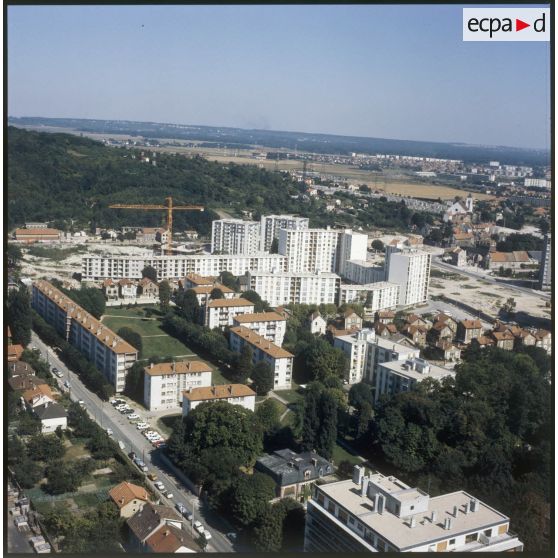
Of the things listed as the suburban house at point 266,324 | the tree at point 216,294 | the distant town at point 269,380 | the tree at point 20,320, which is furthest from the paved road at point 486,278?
the tree at point 20,320

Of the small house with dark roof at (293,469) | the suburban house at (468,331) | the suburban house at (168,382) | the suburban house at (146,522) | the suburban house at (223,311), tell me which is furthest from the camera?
the suburban house at (468,331)

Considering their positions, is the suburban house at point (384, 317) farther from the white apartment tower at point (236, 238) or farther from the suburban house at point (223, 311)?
the white apartment tower at point (236, 238)

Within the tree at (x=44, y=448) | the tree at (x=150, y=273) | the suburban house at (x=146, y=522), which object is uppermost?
the tree at (x=150, y=273)

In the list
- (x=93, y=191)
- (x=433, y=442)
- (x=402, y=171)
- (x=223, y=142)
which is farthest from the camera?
(x=402, y=171)

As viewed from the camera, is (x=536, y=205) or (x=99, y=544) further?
(x=536, y=205)

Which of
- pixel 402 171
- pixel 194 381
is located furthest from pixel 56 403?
pixel 402 171

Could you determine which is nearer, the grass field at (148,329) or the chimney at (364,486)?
the chimney at (364,486)

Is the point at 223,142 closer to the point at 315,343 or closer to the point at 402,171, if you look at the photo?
the point at 402,171

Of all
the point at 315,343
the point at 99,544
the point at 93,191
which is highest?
the point at 93,191
